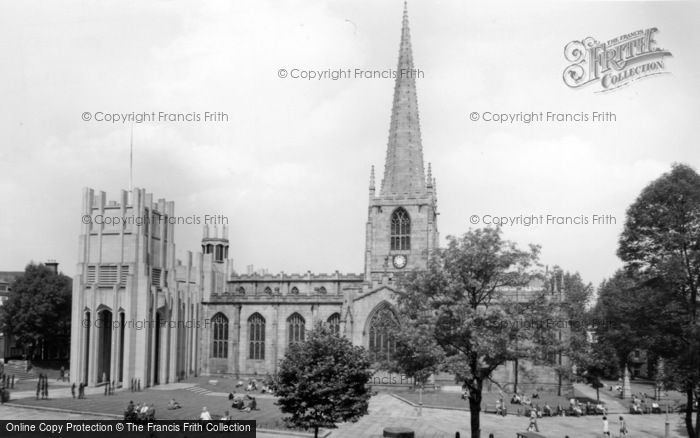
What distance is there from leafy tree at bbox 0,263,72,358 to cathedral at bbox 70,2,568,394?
12208mm

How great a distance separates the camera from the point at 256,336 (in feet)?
218

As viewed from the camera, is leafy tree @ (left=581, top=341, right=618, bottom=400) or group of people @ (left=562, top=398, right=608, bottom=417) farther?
leafy tree @ (left=581, top=341, right=618, bottom=400)

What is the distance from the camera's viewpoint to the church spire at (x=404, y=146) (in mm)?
71500

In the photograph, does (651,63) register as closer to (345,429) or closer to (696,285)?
(696,285)

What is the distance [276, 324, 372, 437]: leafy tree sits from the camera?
1077 inches

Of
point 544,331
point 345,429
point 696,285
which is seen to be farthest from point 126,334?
point 696,285

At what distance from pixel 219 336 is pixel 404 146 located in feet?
98.8

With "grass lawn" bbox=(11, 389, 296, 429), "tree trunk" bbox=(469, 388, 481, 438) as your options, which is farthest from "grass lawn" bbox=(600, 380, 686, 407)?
"grass lawn" bbox=(11, 389, 296, 429)

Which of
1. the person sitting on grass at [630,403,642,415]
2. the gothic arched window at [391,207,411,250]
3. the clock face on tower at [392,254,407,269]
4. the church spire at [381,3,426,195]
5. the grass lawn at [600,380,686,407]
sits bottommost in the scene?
the grass lawn at [600,380,686,407]

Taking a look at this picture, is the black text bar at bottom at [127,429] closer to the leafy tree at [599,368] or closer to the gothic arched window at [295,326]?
the gothic arched window at [295,326]

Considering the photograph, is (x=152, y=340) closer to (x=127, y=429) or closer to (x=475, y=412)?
(x=127, y=429)

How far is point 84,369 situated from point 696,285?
47.1 meters

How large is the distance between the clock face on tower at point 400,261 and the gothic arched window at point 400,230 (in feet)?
3.53

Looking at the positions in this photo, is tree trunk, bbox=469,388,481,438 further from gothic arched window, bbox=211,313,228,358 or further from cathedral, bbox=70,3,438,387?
gothic arched window, bbox=211,313,228,358
